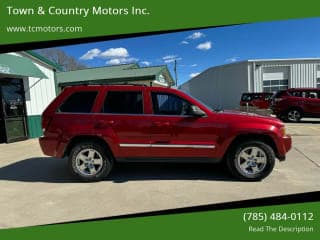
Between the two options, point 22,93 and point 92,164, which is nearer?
point 92,164

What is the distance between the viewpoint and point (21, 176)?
5.57 metres

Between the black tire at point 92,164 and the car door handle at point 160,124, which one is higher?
the car door handle at point 160,124

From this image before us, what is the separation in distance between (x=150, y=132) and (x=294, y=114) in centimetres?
1183

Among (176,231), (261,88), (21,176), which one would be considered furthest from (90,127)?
(261,88)

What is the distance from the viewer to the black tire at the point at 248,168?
4.79 metres

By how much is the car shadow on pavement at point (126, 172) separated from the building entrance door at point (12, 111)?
371 cm

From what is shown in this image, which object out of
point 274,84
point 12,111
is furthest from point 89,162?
point 274,84

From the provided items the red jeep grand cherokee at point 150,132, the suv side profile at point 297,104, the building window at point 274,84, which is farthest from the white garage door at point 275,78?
the red jeep grand cherokee at point 150,132

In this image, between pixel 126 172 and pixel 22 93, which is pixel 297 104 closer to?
pixel 126 172

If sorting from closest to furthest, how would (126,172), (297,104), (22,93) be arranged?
1. (126,172)
2. (22,93)
3. (297,104)

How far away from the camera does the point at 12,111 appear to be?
32.3ft

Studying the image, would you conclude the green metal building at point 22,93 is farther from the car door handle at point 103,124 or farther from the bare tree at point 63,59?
the bare tree at point 63,59

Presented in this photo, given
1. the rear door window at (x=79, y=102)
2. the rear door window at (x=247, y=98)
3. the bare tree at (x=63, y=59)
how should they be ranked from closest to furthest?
1. the rear door window at (x=79, y=102)
2. the rear door window at (x=247, y=98)
3. the bare tree at (x=63, y=59)

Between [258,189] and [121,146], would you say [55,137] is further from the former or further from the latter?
[258,189]
